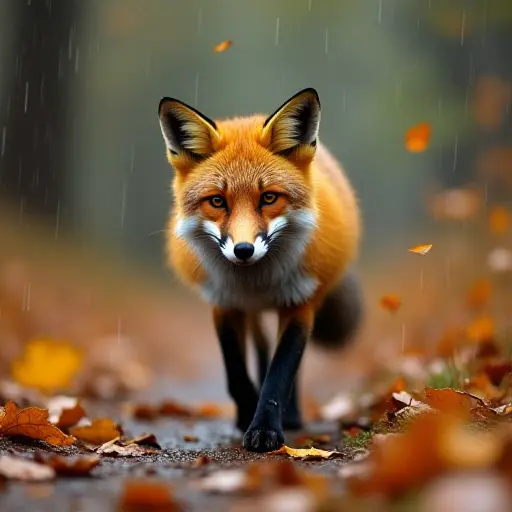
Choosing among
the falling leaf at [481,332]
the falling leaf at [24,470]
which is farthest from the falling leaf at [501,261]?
the falling leaf at [24,470]

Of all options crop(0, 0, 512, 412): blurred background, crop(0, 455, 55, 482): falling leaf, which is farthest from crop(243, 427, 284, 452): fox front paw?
crop(0, 0, 512, 412): blurred background

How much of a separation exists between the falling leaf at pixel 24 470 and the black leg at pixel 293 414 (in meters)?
2.60

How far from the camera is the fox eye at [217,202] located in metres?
3.85

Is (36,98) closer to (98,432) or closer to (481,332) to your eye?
(481,332)

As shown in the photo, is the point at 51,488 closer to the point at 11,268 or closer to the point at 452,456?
the point at 452,456

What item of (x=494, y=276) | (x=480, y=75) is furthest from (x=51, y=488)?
(x=480, y=75)

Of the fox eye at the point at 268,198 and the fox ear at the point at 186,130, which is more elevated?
the fox ear at the point at 186,130

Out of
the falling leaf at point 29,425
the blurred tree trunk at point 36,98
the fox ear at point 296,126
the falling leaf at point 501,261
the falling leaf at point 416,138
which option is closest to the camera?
the falling leaf at point 29,425

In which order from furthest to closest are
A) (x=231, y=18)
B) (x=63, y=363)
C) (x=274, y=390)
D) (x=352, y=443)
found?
(x=231, y=18)
(x=63, y=363)
(x=274, y=390)
(x=352, y=443)

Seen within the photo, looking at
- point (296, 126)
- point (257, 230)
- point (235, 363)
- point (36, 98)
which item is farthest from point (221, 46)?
point (36, 98)

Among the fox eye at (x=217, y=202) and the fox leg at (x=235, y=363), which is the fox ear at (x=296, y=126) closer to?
the fox eye at (x=217, y=202)

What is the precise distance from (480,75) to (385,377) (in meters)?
8.03

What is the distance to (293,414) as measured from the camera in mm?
5094

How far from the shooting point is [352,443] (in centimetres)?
367
